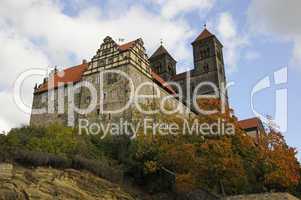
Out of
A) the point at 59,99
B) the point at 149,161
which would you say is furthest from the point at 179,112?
the point at 149,161

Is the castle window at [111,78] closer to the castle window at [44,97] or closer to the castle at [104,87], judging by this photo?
the castle at [104,87]

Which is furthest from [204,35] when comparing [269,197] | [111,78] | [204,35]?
[269,197]

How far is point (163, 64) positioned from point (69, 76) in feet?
70.0

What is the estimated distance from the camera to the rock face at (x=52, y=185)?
1911 centimetres

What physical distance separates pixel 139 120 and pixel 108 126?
8.73 feet

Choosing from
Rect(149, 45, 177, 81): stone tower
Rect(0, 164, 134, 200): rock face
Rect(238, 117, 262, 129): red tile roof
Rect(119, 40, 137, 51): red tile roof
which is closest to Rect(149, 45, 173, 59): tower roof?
Rect(149, 45, 177, 81): stone tower

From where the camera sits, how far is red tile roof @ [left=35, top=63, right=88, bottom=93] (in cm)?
4075

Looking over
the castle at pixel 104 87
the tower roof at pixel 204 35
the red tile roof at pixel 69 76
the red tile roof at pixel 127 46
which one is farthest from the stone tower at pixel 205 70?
the red tile roof at pixel 127 46

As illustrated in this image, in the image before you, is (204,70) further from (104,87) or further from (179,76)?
(104,87)

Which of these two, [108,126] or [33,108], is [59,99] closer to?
[33,108]

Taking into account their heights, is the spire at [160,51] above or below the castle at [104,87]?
above

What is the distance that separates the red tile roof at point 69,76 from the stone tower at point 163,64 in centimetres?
1814

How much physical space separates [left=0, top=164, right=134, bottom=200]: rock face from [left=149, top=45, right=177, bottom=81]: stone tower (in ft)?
122

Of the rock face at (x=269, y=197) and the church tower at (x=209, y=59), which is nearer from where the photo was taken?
the rock face at (x=269, y=197)
